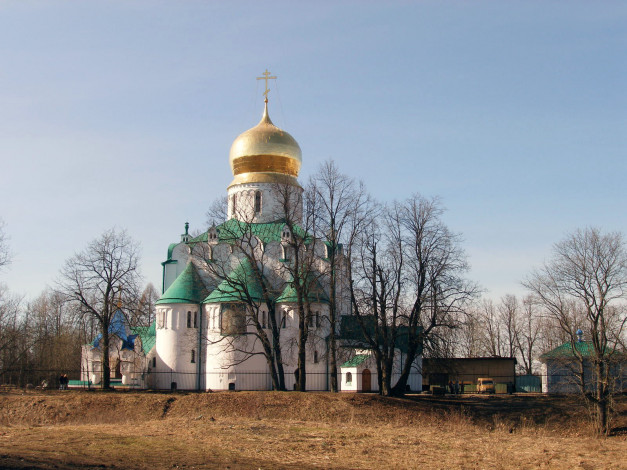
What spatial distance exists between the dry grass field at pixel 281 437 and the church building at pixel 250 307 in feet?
17.2

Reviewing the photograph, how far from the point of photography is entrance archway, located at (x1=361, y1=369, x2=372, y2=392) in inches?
1516

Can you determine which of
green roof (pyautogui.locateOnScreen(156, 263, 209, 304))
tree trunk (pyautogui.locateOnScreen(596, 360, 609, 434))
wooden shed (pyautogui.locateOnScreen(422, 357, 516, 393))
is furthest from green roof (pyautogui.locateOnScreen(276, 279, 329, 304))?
tree trunk (pyautogui.locateOnScreen(596, 360, 609, 434))

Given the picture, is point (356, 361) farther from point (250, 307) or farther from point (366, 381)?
point (250, 307)

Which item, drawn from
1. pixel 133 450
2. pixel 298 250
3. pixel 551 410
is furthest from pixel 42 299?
pixel 133 450

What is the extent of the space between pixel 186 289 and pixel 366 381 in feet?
38.2

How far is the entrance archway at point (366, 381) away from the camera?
1516 inches

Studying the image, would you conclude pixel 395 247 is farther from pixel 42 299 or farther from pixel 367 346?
pixel 42 299

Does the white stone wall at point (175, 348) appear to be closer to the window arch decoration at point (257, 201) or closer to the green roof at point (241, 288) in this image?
the green roof at point (241, 288)

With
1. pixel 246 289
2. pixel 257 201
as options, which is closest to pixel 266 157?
pixel 257 201

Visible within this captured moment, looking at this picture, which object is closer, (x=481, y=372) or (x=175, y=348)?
(x=175, y=348)

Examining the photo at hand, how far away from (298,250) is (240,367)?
7.87 m

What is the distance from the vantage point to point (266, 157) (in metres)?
45.1

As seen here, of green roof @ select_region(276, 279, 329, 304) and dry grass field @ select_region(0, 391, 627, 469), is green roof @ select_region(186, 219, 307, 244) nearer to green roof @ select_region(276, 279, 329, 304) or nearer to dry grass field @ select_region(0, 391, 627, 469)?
green roof @ select_region(276, 279, 329, 304)

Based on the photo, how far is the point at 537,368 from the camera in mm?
62219
